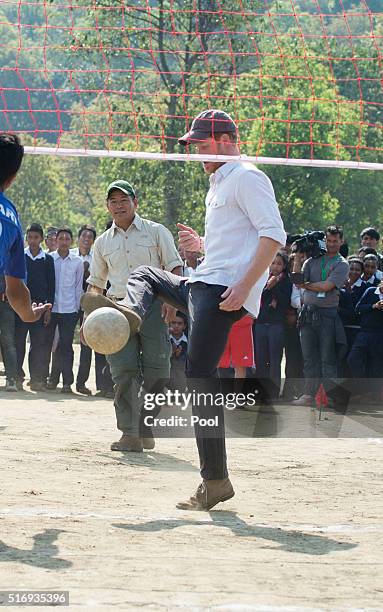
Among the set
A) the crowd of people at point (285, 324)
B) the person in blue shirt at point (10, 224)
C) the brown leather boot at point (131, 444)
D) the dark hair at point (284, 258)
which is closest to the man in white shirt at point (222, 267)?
the person in blue shirt at point (10, 224)

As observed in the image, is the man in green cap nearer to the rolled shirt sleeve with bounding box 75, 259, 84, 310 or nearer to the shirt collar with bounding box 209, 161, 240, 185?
the shirt collar with bounding box 209, 161, 240, 185

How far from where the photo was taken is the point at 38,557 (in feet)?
17.9

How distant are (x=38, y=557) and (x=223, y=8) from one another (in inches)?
660

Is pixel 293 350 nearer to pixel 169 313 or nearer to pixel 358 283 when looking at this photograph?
pixel 358 283

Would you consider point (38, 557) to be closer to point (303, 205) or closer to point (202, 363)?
point (202, 363)

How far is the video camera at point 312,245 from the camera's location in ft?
45.1

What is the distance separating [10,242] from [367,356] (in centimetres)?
846

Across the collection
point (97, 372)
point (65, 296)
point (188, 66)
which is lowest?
point (97, 372)

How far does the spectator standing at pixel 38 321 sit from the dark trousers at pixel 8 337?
0.67 feet

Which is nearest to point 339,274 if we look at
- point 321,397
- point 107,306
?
point 321,397

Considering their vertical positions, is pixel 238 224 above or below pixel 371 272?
above

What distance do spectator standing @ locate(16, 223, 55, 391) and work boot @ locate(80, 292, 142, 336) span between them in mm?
7592

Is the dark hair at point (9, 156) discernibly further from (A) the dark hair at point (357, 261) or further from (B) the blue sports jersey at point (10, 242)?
(A) the dark hair at point (357, 261)

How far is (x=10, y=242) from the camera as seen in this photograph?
628 centimetres
